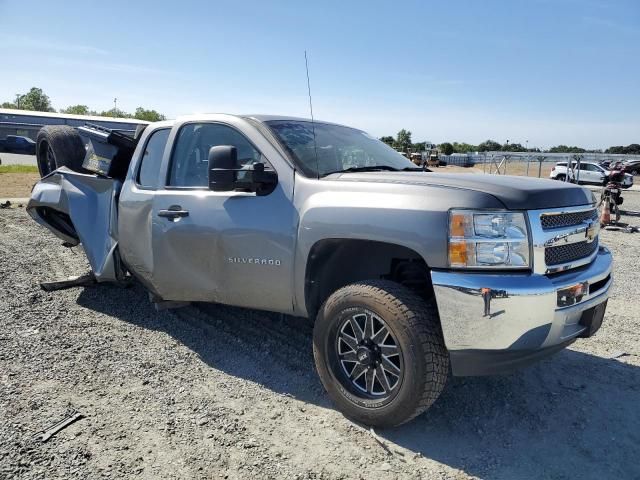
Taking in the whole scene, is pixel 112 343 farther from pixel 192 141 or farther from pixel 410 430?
pixel 410 430

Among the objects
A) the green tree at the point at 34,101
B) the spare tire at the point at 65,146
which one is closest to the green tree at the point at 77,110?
the green tree at the point at 34,101

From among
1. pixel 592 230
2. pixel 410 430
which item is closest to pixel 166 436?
pixel 410 430

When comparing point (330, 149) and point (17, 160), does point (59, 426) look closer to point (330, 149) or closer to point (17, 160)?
point (330, 149)

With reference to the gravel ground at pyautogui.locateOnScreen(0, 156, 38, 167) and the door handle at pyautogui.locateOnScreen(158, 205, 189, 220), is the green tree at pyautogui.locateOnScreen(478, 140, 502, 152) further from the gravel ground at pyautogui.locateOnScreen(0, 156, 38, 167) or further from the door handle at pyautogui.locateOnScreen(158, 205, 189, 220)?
the door handle at pyautogui.locateOnScreen(158, 205, 189, 220)

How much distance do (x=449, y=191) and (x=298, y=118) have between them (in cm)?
192

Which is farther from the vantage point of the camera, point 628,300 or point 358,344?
point 628,300

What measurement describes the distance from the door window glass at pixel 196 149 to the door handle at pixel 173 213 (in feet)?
0.71

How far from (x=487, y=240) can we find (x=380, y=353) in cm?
91

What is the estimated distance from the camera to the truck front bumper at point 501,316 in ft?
8.75

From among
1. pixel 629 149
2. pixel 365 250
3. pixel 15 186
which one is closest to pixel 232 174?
pixel 365 250

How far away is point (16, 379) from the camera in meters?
3.63

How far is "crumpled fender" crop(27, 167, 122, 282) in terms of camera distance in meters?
4.88

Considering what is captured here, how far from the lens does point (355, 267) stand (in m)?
3.62

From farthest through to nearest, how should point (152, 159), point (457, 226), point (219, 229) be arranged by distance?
1. point (152, 159)
2. point (219, 229)
3. point (457, 226)
